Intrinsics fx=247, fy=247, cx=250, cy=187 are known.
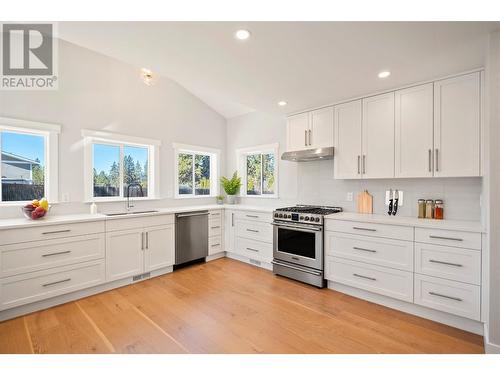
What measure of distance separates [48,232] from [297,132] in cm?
333

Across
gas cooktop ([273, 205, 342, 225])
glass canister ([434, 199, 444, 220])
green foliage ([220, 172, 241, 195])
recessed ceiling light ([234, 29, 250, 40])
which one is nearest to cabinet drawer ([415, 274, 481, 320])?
glass canister ([434, 199, 444, 220])

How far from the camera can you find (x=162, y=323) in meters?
2.32

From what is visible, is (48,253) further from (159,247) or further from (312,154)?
(312,154)

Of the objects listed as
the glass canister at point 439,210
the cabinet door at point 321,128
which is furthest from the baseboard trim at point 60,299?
the glass canister at point 439,210

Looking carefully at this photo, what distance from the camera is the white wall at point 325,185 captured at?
2.66m

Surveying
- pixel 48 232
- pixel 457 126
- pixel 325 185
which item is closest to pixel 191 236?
pixel 48 232

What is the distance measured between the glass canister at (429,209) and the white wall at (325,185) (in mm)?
82

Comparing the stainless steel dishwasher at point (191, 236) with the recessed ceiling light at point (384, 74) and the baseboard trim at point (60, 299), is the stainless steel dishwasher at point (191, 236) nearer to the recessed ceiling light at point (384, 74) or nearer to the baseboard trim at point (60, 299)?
the baseboard trim at point (60, 299)

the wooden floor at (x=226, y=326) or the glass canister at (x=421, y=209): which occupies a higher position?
the glass canister at (x=421, y=209)

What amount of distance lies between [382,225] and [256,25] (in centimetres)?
227

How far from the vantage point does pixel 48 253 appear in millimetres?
2574

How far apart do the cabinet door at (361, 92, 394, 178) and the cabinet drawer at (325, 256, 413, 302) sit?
3.54 feet

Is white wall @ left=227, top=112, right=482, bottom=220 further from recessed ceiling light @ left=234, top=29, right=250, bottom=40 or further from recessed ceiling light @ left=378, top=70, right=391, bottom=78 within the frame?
recessed ceiling light @ left=234, top=29, right=250, bottom=40
